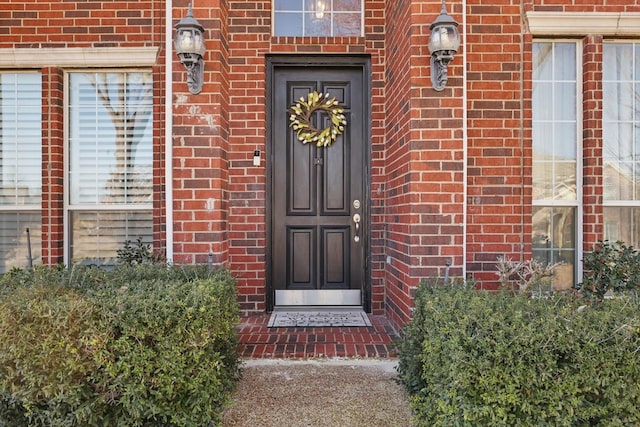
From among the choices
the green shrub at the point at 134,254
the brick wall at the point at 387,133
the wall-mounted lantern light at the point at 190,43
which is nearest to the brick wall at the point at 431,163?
the brick wall at the point at 387,133

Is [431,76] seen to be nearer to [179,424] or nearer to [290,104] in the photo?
[290,104]

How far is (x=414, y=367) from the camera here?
2.41m

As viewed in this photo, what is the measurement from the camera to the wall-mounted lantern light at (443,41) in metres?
2.91

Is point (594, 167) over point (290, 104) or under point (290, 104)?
under

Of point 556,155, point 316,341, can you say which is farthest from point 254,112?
point 556,155

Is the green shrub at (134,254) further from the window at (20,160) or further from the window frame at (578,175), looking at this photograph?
the window frame at (578,175)

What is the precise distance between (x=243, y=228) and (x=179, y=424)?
2.18 meters

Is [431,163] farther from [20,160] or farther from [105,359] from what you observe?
[20,160]

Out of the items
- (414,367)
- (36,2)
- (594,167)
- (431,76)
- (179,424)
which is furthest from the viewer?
(36,2)

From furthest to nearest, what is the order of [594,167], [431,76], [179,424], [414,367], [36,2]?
[36,2] < [594,167] < [431,76] < [414,367] < [179,424]

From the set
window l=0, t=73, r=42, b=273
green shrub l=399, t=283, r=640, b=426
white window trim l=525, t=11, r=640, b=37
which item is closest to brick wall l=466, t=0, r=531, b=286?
white window trim l=525, t=11, r=640, b=37

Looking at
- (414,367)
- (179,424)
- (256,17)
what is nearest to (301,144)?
(256,17)

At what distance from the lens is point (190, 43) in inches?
127

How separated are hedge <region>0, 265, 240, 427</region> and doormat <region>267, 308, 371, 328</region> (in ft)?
A: 5.41
